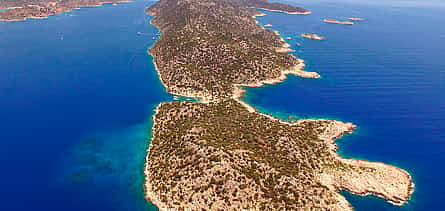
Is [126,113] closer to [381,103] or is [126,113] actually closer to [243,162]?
[243,162]

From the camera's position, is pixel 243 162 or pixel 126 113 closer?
pixel 243 162

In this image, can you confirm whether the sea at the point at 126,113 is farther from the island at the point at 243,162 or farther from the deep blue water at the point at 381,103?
the island at the point at 243,162

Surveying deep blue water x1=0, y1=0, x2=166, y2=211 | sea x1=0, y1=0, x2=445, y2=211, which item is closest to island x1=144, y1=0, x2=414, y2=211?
sea x1=0, y1=0, x2=445, y2=211

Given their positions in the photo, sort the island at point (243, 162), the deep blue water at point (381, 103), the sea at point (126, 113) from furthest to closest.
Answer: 1. the deep blue water at point (381, 103)
2. the sea at point (126, 113)
3. the island at point (243, 162)

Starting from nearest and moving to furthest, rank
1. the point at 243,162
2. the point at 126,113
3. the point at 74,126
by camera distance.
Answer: the point at 243,162 < the point at 74,126 < the point at 126,113

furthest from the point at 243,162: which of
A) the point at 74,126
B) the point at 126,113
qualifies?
the point at 74,126

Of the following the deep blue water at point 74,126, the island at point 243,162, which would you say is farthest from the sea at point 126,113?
the island at point 243,162
